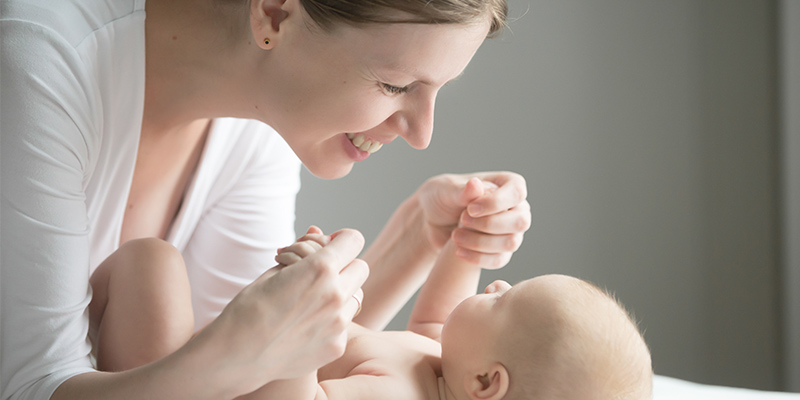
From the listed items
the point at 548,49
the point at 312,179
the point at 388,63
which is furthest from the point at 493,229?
the point at 548,49

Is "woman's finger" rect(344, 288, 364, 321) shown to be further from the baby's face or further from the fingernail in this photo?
the fingernail

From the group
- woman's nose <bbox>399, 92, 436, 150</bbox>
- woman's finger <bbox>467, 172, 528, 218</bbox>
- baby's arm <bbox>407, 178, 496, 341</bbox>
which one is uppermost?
woman's nose <bbox>399, 92, 436, 150</bbox>

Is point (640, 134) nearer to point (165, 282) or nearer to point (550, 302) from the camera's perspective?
point (550, 302)

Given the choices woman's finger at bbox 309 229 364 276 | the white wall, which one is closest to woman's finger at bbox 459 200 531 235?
woman's finger at bbox 309 229 364 276

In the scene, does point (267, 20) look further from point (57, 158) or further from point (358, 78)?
point (57, 158)

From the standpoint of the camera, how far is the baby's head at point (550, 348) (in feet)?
3.49

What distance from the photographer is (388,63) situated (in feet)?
3.52

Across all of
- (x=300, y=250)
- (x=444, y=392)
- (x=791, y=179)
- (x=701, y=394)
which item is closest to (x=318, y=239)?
(x=300, y=250)

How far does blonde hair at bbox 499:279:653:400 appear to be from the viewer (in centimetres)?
106

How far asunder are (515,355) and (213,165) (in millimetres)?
817

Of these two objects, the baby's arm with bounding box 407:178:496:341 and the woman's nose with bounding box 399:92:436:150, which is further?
the baby's arm with bounding box 407:178:496:341

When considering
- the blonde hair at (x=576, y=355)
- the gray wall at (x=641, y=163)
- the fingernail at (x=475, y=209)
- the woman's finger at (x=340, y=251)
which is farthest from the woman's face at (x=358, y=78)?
the gray wall at (x=641, y=163)

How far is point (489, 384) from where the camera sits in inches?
44.1

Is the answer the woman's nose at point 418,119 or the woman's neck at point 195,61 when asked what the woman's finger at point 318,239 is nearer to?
the woman's nose at point 418,119
